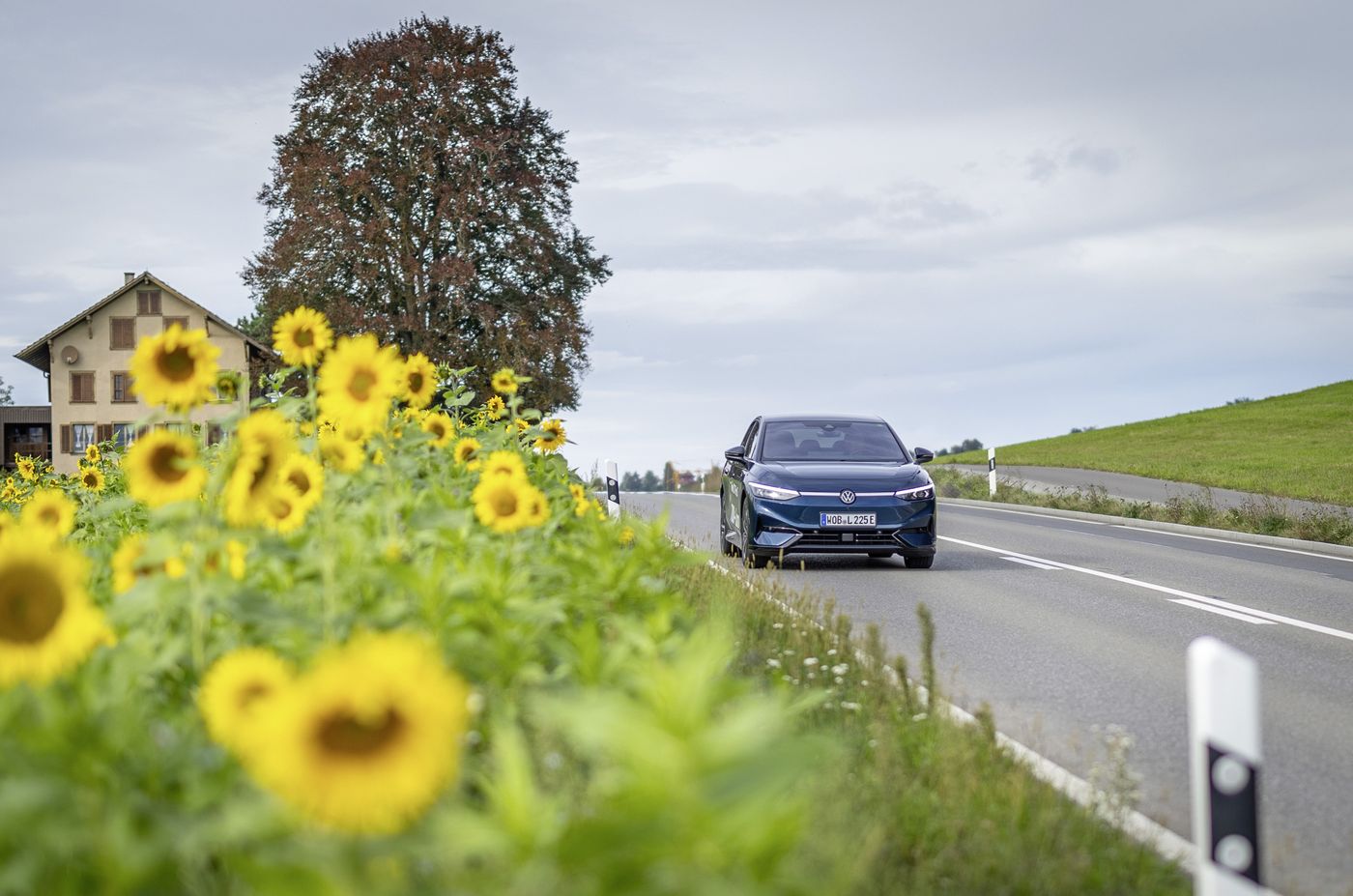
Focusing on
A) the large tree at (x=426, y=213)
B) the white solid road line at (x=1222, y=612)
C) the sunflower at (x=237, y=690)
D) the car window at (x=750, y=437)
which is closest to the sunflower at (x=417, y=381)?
the sunflower at (x=237, y=690)

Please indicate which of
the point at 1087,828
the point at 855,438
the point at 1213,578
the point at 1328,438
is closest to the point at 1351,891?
the point at 1087,828

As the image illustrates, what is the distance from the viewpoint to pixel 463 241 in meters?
33.8

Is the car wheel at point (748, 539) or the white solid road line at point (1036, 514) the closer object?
the car wheel at point (748, 539)

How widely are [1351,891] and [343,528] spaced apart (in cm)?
359

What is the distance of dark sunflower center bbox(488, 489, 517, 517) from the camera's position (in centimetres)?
467

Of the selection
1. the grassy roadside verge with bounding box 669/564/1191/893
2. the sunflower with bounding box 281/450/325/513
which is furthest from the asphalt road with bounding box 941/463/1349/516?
the sunflower with bounding box 281/450/325/513

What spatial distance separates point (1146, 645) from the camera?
386 inches

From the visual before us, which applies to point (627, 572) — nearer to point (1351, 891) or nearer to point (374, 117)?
point (1351, 891)

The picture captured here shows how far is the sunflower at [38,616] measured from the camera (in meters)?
2.29

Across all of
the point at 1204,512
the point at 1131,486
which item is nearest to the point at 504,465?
the point at 1204,512

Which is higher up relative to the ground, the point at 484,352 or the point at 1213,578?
the point at 484,352

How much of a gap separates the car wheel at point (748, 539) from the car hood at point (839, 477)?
36cm

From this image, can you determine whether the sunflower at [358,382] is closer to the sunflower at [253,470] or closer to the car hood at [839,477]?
the sunflower at [253,470]

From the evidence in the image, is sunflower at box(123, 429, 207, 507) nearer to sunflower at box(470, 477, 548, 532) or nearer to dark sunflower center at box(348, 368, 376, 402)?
dark sunflower center at box(348, 368, 376, 402)
